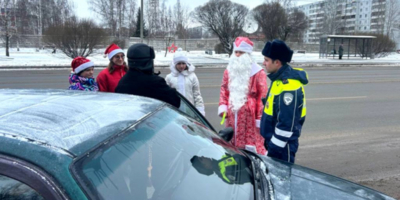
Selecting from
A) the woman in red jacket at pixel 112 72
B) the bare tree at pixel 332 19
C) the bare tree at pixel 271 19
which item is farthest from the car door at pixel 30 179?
the bare tree at pixel 332 19

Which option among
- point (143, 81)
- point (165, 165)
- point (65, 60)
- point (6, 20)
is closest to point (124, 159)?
point (165, 165)

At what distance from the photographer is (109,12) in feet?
170

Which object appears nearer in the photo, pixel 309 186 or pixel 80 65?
pixel 309 186

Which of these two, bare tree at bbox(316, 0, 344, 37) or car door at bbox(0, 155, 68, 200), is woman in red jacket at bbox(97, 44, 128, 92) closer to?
car door at bbox(0, 155, 68, 200)

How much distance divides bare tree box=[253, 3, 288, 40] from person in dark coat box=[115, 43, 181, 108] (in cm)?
3688

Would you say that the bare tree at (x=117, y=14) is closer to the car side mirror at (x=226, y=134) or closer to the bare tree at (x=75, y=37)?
the bare tree at (x=75, y=37)

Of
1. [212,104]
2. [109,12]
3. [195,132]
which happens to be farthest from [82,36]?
[109,12]

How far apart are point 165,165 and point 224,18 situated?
114 feet

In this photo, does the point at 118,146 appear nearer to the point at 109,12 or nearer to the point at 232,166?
the point at 232,166

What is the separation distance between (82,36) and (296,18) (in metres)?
28.1

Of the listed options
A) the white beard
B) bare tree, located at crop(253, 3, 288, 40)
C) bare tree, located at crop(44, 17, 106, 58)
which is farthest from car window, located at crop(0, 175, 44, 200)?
bare tree, located at crop(253, 3, 288, 40)

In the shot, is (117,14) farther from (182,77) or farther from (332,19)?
(182,77)

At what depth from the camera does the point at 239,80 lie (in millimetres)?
3807

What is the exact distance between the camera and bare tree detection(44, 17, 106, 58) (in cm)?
2308
